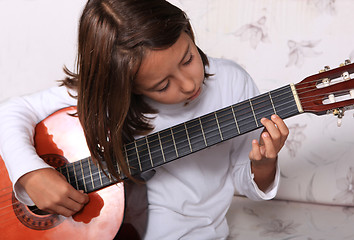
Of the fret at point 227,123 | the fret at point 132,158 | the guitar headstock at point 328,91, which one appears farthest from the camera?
the fret at point 132,158

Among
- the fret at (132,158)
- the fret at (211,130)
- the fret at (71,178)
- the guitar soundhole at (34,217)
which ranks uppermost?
the fret at (211,130)

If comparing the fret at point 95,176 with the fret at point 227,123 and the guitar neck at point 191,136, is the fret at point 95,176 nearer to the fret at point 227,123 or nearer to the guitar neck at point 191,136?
the guitar neck at point 191,136

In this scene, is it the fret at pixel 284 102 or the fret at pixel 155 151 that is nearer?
the fret at pixel 284 102

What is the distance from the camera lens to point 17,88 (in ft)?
5.49

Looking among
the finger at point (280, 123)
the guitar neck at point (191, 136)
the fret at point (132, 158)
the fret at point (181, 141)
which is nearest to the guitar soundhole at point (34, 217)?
the guitar neck at point (191, 136)

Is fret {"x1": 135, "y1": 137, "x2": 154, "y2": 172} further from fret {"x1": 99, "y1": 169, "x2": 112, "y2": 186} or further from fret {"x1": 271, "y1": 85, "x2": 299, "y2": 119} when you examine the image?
fret {"x1": 271, "y1": 85, "x2": 299, "y2": 119}

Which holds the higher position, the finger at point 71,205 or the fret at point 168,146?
the fret at point 168,146

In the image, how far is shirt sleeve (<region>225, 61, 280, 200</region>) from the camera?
103 cm

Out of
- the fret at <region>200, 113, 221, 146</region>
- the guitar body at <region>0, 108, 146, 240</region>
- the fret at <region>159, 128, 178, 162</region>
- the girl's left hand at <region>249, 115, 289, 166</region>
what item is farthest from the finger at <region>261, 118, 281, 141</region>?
the guitar body at <region>0, 108, 146, 240</region>

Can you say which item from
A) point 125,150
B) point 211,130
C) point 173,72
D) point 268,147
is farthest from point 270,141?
point 125,150

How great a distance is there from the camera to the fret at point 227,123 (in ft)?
2.96

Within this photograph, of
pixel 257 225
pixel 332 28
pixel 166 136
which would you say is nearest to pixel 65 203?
pixel 166 136

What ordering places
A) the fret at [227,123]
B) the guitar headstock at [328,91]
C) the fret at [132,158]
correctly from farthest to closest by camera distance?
the fret at [132,158], the fret at [227,123], the guitar headstock at [328,91]

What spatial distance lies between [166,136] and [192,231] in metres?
0.26
